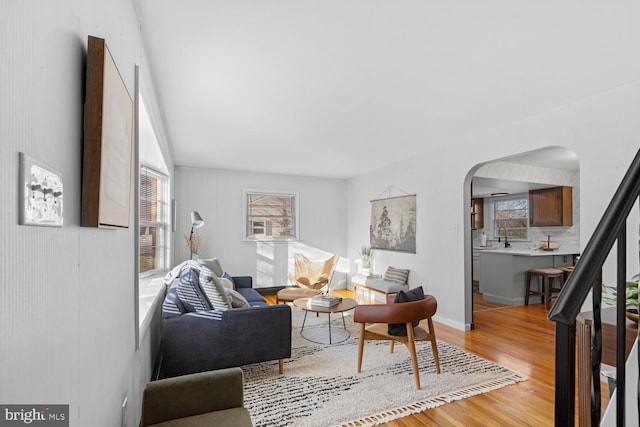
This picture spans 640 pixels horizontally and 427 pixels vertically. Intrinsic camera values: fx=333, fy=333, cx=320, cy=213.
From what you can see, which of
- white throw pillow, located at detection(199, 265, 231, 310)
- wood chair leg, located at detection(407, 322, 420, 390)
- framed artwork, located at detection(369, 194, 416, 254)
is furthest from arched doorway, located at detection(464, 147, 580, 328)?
white throw pillow, located at detection(199, 265, 231, 310)

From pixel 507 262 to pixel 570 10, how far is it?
180 inches

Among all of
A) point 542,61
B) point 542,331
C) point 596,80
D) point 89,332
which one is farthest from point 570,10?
point 542,331

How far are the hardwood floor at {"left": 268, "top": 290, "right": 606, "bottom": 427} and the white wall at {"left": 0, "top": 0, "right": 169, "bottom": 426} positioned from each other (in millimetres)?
1940

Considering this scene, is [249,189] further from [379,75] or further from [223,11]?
[223,11]

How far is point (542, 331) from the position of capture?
4.08m

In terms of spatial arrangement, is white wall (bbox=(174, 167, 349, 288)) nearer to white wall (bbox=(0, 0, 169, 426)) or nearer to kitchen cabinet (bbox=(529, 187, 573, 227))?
kitchen cabinet (bbox=(529, 187, 573, 227))

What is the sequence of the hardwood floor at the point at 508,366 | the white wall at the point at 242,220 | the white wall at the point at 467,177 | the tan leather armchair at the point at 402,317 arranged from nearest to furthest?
the hardwood floor at the point at 508,366
the tan leather armchair at the point at 402,317
the white wall at the point at 467,177
the white wall at the point at 242,220

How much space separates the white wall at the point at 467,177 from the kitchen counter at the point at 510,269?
1.70 meters

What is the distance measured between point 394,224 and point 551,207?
3.24 m

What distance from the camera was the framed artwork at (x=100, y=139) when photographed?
90 centimetres

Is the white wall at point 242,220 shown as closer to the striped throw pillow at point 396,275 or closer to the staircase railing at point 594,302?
the striped throw pillow at point 396,275

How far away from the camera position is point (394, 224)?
5.61 meters

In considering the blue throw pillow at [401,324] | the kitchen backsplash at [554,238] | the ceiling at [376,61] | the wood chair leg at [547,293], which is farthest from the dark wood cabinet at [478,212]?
the blue throw pillow at [401,324]

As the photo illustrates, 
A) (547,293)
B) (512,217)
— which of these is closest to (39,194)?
(547,293)
